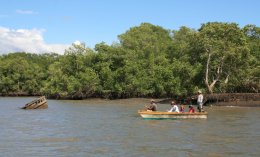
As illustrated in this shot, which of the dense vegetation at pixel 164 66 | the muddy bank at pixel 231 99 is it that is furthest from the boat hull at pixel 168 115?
the dense vegetation at pixel 164 66

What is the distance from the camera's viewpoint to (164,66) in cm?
7450

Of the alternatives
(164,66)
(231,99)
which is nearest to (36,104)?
(231,99)

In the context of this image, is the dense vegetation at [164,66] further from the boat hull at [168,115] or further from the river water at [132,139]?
the river water at [132,139]

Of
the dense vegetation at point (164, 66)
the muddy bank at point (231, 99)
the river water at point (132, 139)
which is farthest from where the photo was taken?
the dense vegetation at point (164, 66)

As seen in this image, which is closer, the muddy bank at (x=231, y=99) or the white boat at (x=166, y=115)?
the white boat at (x=166, y=115)

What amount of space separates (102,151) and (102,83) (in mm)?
58267

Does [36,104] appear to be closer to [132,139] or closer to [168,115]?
[168,115]

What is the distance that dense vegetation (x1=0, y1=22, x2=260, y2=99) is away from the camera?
61.7m

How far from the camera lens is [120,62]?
79.2m

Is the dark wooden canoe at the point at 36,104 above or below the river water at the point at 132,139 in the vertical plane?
above

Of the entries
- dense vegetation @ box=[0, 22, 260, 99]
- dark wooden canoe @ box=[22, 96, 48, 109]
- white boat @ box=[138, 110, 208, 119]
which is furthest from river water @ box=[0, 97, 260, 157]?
dense vegetation @ box=[0, 22, 260, 99]

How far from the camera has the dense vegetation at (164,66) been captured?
61.7 metres

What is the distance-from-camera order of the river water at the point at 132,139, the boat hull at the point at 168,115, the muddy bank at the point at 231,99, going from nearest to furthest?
the river water at the point at 132,139 → the boat hull at the point at 168,115 → the muddy bank at the point at 231,99

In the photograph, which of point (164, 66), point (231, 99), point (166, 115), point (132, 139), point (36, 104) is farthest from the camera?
point (164, 66)
